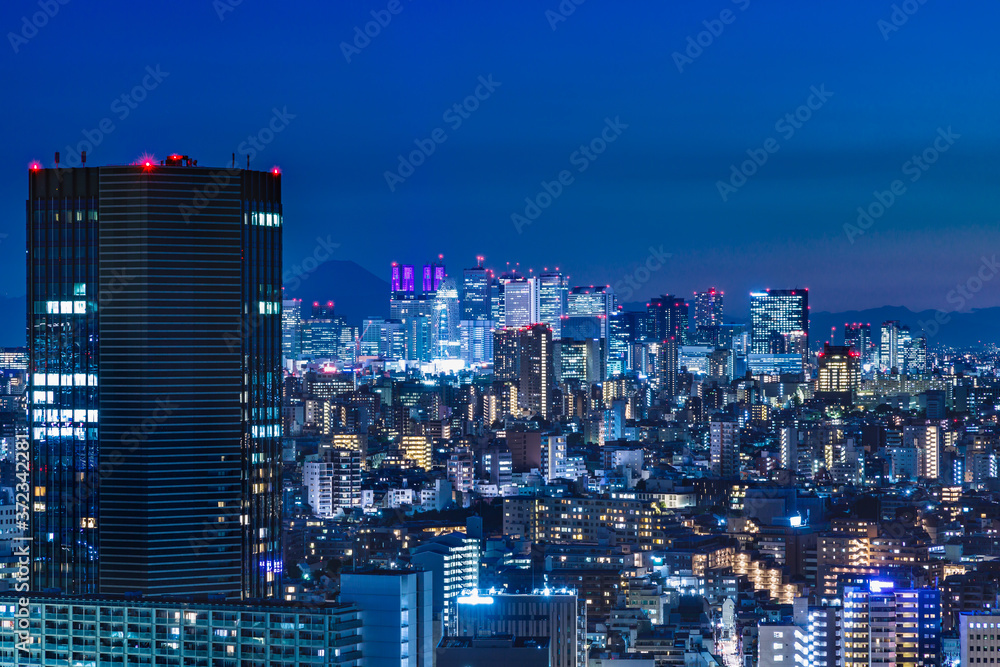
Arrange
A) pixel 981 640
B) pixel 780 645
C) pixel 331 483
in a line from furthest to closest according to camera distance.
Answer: pixel 331 483 < pixel 780 645 < pixel 981 640

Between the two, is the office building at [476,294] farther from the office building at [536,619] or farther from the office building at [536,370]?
the office building at [536,619]

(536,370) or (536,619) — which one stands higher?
(536,370)

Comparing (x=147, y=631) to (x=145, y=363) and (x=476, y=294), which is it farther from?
(x=476, y=294)

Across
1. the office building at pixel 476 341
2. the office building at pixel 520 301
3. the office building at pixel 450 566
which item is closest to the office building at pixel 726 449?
the office building at pixel 450 566

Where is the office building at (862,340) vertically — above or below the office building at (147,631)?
above

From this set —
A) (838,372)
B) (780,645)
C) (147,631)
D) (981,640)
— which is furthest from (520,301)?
(147,631)

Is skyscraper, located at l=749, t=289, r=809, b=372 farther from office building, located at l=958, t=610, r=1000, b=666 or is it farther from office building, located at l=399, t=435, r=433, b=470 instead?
office building, located at l=958, t=610, r=1000, b=666
